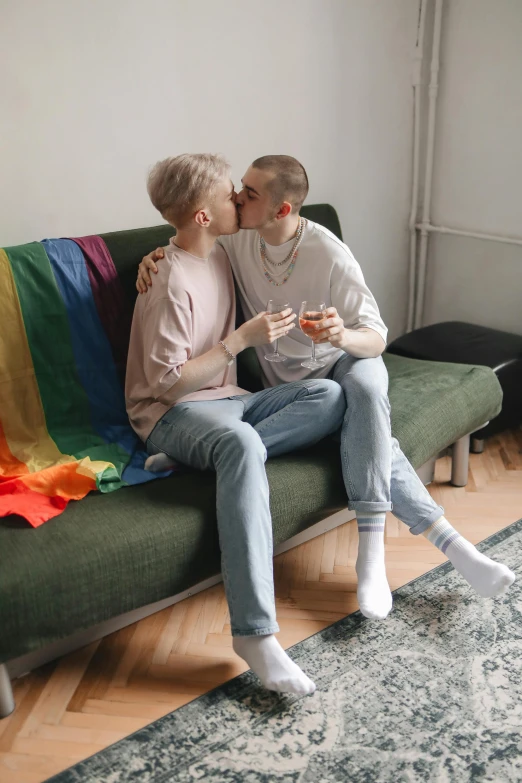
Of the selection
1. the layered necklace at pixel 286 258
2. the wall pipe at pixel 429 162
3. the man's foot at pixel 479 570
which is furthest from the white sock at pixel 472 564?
the wall pipe at pixel 429 162

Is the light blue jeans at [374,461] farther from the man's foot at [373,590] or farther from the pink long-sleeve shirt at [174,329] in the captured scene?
the pink long-sleeve shirt at [174,329]

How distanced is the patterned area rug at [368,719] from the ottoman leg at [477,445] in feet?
3.12

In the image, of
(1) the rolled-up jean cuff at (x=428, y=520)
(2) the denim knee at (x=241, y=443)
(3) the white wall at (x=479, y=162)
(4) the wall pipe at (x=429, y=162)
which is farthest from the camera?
(4) the wall pipe at (x=429, y=162)

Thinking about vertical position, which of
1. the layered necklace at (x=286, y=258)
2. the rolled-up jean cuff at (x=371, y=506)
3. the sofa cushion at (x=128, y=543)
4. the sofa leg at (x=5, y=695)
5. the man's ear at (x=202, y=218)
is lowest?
the sofa leg at (x=5, y=695)

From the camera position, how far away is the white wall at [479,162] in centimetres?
300

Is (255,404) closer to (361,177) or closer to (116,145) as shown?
(116,145)

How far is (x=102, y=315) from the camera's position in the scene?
7.22ft

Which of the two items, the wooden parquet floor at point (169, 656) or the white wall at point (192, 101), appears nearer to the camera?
the wooden parquet floor at point (169, 656)

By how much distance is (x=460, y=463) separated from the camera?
2.60 meters

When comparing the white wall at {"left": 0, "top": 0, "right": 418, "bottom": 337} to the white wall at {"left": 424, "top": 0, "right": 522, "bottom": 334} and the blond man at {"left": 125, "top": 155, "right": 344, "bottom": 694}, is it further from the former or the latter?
the blond man at {"left": 125, "top": 155, "right": 344, "bottom": 694}

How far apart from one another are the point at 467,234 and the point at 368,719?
221 cm

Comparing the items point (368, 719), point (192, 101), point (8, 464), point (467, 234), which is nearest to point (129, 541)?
point (8, 464)

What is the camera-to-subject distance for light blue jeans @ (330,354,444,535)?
198cm

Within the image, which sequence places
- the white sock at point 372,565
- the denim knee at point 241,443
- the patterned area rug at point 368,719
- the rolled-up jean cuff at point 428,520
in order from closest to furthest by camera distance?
the patterned area rug at point 368,719, the denim knee at point 241,443, the white sock at point 372,565, the rolled-up jean cuff at point 428,520
